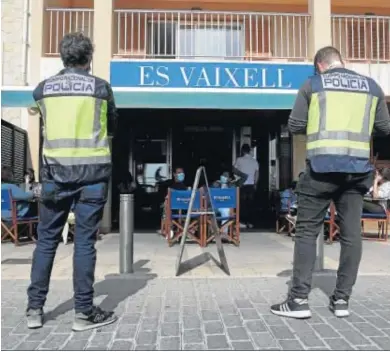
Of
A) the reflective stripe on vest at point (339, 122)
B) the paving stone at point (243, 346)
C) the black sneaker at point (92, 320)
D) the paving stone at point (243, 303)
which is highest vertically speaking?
the reflective stripe on vest at point (339, 122)

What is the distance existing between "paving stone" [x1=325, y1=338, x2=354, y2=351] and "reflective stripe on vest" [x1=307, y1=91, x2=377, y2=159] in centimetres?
142

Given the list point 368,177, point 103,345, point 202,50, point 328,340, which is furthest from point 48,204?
point 202,50

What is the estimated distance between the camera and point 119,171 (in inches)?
508

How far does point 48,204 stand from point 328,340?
7.69 ft

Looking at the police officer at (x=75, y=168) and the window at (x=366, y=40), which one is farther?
the window at (x=366, y=40)

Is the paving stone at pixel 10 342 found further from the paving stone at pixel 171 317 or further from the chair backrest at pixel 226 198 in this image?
the chair backrest at pixel 226 198

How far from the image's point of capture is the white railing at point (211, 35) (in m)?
11.1

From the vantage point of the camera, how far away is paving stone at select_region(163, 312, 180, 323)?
12.4 ft

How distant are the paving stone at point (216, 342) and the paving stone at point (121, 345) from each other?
0.55 m

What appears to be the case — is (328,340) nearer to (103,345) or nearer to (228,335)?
(228,335)

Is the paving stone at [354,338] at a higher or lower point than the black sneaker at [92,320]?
lower

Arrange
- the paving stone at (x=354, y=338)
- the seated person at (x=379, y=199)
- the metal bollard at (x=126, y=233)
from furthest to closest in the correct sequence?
the seated person at (x=379, y=199), the metal bollard at (x=126, y=233), the paving stone at (x=354, y=338)

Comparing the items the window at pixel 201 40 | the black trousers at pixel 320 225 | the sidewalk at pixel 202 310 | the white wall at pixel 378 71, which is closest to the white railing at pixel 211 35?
the window at pixel 201 40

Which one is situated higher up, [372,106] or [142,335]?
[372,106]
